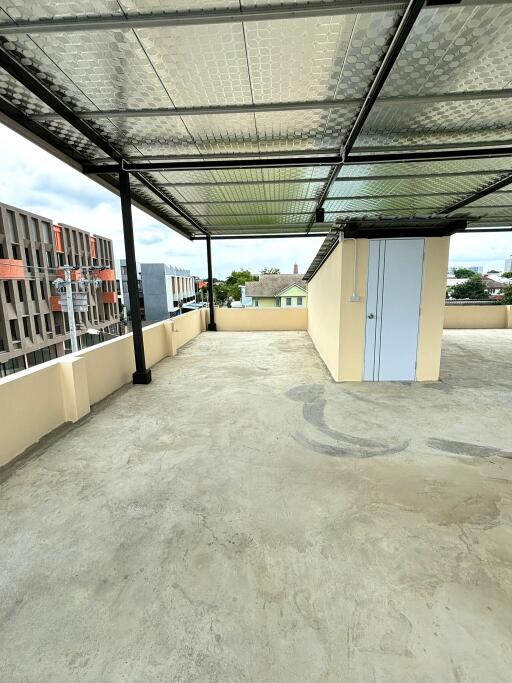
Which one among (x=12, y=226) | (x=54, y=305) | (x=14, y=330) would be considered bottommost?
(x=14, y=330)

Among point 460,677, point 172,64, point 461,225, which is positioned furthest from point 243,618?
point 461,225

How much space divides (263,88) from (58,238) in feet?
82.1

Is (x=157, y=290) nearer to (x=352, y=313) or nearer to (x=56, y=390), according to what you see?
(x=352, y=313)

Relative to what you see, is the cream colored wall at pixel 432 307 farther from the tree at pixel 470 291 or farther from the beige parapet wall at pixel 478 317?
the tree at pixel 470 291

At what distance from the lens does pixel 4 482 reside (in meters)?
2.56

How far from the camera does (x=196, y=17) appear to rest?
1973mm

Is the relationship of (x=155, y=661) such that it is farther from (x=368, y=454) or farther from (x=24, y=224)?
(x=24, y=224)

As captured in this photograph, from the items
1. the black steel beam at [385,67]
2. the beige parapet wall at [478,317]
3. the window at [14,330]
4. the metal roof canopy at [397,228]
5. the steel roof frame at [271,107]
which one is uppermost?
the steel roof frame at [271,107]

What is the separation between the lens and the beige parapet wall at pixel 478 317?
10.7 metres

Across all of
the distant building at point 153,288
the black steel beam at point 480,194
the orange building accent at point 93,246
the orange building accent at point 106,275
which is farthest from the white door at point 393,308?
the distant building at point 153,288

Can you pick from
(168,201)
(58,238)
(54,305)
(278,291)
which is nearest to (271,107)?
(168,201)

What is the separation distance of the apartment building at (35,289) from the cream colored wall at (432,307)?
15695 mm

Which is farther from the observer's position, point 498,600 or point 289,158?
point 289,158

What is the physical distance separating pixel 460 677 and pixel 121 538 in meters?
1.80
